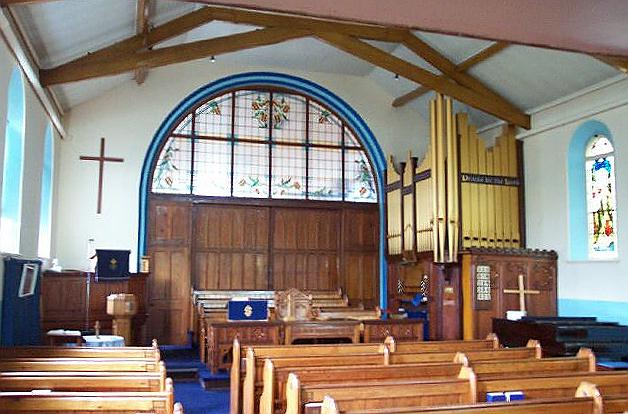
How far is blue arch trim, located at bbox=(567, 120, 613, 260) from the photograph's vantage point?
8.95m

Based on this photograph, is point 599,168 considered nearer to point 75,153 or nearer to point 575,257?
point 575,257

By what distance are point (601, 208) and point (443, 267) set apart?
233 centimetres

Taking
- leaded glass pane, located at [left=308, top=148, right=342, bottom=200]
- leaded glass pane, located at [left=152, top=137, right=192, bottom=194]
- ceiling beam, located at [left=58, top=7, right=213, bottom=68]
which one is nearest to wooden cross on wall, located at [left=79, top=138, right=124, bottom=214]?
leaded glass pane, located at [left=152, top=137, right=192, bottom=194]

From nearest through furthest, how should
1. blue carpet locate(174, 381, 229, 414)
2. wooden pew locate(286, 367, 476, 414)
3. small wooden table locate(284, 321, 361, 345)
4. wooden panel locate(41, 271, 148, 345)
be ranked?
1. wooden pew locate(286, 367, 476, 414)
2. blue carpet locate(174, 381, 229, 414)
3. small wooden table locate(284, 321, 361, 345)
4. wooden panel locate(41, 271, 148, 345)

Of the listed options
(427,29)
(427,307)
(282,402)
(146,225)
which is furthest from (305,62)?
(427,29)

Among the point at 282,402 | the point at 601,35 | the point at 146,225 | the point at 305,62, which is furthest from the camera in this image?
the point at 305,62

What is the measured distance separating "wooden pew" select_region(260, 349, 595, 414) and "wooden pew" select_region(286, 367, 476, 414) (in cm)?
52

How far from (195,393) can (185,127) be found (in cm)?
Result: 522

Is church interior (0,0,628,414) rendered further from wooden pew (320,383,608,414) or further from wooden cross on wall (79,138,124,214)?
wooden pew (320,383,608,414)

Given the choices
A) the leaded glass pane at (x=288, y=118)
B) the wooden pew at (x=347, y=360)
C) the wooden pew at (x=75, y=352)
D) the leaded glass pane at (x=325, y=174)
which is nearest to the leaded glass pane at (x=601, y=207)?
the wooden pew at (x=347, y=360)

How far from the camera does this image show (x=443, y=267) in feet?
30.8

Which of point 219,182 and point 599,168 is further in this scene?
point 219,182

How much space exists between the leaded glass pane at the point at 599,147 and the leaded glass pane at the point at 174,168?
21.3 ft

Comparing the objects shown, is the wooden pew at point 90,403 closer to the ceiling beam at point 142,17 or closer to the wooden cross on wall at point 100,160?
the ceiling beam at point 142,17
